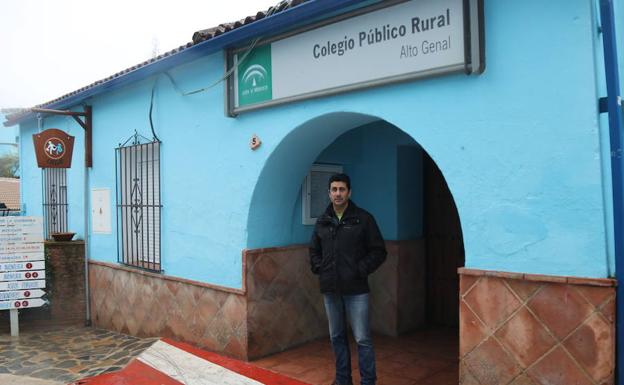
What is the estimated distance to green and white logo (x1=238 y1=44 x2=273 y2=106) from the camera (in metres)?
5.02

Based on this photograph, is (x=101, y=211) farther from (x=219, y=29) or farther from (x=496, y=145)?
(x=496, y=145)

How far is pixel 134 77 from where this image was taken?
22.0 ft

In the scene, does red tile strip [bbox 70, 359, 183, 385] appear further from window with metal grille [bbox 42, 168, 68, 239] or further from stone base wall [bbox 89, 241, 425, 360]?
window with metal grille [bbox 42, 168, 68, 239]

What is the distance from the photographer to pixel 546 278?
320 cm

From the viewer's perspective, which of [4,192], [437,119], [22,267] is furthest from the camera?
[4,192]

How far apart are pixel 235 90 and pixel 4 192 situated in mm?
24410

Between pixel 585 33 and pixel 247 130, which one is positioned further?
pixel 247 130

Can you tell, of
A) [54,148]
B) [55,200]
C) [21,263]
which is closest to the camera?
[21,263]

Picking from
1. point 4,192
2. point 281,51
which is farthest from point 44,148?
point 4,192

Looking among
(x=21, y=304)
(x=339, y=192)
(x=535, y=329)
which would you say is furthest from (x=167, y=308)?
(x=535, y=329)

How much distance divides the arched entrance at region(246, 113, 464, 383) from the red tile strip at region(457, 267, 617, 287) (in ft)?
5.83

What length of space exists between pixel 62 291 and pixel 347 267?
19.2ft

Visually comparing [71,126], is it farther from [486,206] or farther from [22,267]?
[486,206]

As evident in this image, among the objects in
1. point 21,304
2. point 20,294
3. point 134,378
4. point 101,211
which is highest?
point 101,211
